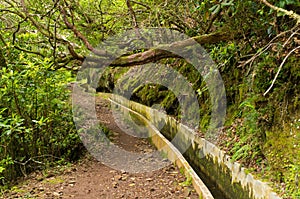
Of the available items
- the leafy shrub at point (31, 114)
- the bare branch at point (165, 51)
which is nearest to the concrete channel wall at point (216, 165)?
the bare branch at point (165, 51)

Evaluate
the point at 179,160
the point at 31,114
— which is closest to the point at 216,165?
the point at 179,160

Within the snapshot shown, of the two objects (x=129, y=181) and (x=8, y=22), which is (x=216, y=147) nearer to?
(x=129, y=181)

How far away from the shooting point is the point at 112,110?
1310cm

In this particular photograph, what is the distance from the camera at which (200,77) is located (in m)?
7.55

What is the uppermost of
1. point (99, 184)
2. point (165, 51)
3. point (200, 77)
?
point (165, 51)

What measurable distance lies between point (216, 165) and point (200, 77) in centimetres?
283

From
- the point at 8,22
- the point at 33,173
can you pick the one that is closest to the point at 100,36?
the point at 8,22

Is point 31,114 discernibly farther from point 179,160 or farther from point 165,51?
point 179,160

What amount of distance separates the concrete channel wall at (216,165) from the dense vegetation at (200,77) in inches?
6.7

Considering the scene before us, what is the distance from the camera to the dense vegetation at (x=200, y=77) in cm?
395

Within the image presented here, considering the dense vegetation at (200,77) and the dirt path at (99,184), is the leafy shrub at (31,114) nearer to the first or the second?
the dense vegetation at (200,77)

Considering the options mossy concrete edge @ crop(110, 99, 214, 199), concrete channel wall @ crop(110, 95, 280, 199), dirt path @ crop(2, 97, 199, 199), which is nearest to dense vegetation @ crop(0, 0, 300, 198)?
concrete channel wall @ crop(110, 95, 280, 199)

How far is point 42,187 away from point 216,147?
2953 mm

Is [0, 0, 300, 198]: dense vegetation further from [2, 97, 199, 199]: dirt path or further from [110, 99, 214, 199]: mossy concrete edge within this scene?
[110, 99, 214, 199]: mossy concrete edge
